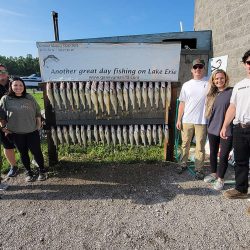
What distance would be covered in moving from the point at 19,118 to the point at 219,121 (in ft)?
10.2

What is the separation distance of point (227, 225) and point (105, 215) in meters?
1.56

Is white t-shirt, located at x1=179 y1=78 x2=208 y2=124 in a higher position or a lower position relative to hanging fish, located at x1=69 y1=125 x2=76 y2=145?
higher

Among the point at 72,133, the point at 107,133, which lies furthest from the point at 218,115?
the point at 72,133

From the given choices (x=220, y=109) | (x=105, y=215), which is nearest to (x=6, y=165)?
(x=105, y=215)

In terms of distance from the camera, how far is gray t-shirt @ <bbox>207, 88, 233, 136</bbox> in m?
3.75

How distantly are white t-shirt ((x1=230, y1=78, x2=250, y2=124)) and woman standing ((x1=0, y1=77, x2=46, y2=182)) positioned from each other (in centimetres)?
309

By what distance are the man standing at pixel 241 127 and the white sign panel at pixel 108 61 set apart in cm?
152

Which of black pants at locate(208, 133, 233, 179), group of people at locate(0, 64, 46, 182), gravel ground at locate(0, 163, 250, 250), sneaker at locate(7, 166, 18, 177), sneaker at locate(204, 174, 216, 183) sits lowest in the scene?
gravel ground at locate(0, 163, 250, 250)

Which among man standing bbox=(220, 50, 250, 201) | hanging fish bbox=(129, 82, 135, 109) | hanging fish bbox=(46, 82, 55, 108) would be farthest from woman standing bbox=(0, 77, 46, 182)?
man standing bbox=(220, 50, 250, 201)

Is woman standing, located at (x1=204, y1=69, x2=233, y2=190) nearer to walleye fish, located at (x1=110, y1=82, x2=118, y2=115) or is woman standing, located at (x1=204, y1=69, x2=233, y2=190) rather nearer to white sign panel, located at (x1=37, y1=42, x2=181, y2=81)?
white sign panel, located at (x1=37, y1=42, x2=181, y2=81)

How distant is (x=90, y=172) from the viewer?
4.83 m

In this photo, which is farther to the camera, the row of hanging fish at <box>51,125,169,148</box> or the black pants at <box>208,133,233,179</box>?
the row of hanging fish at <box>51,125,169,148</box>

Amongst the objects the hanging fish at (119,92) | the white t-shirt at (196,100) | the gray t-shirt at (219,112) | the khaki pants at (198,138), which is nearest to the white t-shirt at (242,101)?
the gray t-shirt at (219,112)

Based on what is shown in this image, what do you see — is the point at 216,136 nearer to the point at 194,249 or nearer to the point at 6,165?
the point at 194,249
